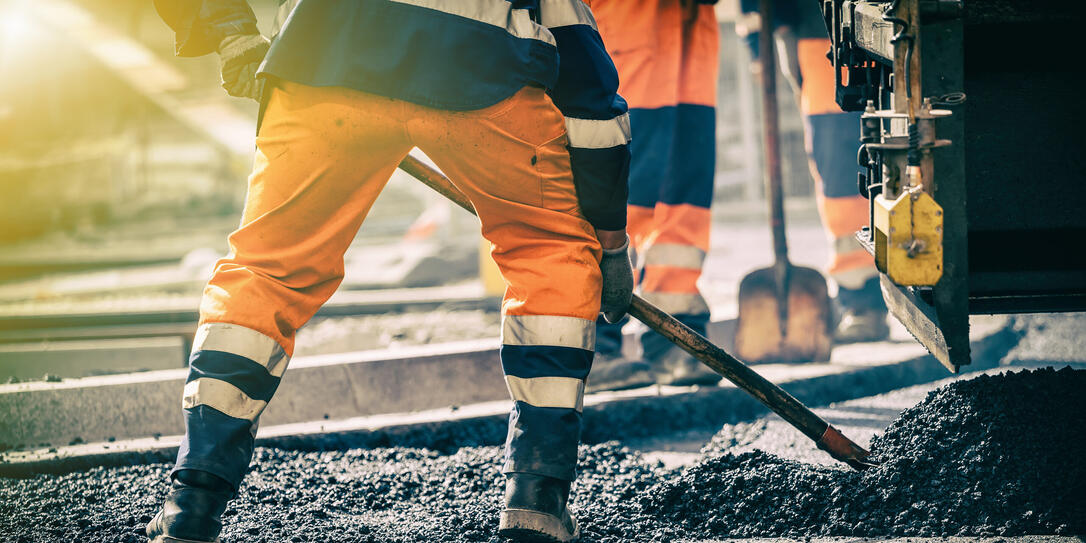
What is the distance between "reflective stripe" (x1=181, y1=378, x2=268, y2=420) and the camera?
5.92 ft

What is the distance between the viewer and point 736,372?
241cm

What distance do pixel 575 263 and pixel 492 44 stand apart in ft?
1.63

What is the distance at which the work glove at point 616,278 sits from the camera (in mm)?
2207

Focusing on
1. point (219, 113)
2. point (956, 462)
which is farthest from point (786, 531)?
point (219, 113)

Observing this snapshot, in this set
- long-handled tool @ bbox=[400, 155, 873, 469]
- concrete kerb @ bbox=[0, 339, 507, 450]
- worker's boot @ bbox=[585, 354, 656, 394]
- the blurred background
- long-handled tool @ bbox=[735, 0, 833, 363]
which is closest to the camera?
long-handled tool @ bbox=[400, 155, 873, 469]

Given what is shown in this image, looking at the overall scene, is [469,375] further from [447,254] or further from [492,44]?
[447,254]

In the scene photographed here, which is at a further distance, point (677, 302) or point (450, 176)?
point (677, 302)

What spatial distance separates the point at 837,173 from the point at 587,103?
2.35 metres

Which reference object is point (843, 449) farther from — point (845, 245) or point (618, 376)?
point (845, 245)

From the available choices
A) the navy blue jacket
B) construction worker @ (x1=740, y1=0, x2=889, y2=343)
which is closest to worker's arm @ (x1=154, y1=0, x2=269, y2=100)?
the navy blue jacket

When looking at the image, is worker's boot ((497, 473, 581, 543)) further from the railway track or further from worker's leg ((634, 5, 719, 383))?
the railway track

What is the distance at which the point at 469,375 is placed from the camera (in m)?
3.34

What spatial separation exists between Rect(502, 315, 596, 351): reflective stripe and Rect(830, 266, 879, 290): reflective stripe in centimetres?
241

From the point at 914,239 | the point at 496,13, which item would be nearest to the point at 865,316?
the point at 914,239
